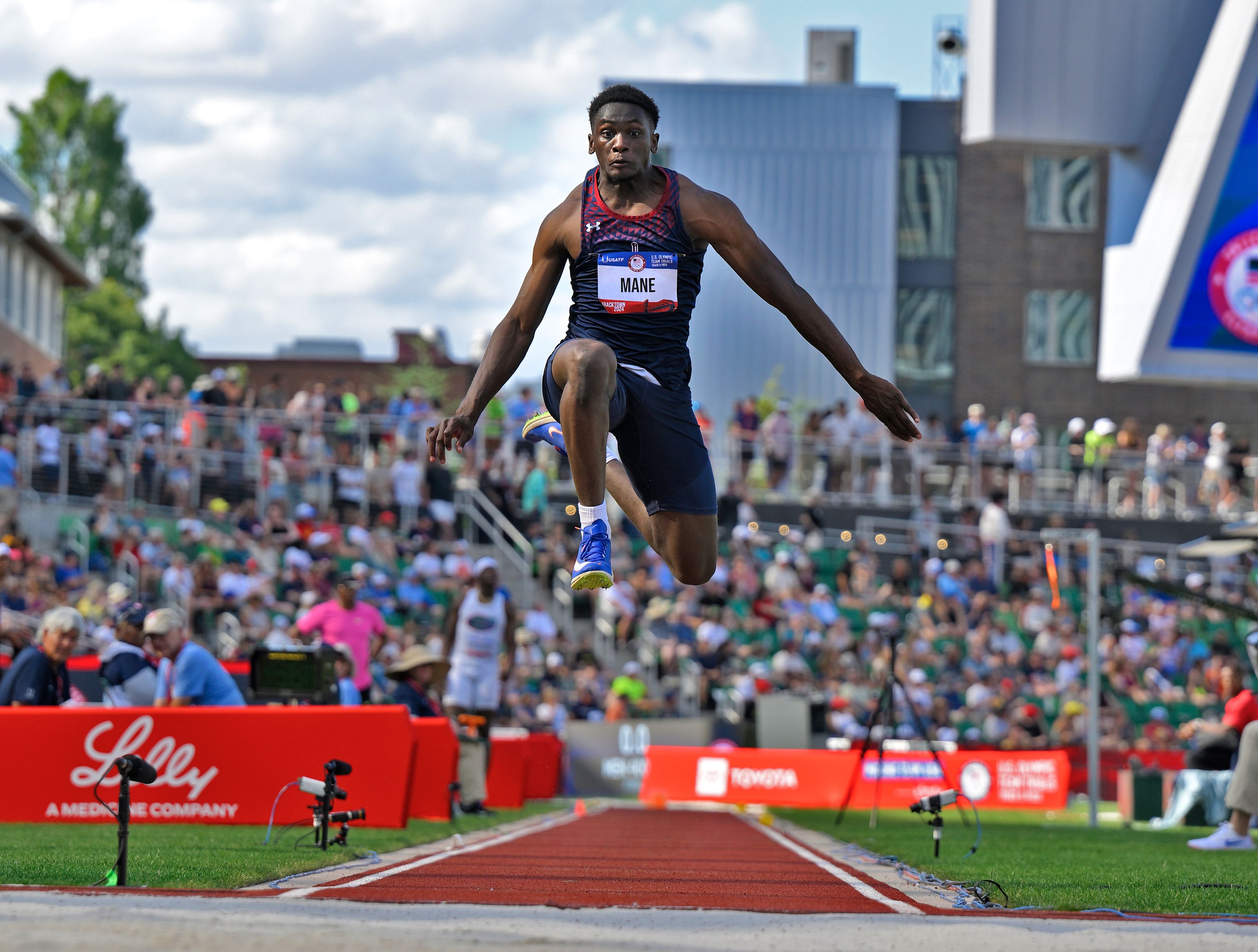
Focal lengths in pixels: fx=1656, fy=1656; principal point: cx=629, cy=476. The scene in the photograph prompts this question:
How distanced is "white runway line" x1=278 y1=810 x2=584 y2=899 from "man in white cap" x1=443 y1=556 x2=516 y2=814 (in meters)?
1.60

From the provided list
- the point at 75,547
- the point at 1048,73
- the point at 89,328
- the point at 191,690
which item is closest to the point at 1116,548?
the point at 1048,73

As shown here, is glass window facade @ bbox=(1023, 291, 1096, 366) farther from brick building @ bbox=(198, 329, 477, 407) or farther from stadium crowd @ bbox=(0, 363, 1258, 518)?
brick building @ bbox=(198, 329, 477, 407)

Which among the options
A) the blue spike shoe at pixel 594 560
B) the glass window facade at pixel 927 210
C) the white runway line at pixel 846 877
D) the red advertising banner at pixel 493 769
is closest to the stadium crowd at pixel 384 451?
the red advertising banner at pixel 493 769

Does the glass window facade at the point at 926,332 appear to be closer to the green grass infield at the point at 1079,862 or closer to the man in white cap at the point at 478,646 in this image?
the green grass infield at the point at 1079,862

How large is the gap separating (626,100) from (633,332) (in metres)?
0.95

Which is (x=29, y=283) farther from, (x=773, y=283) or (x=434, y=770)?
(x=773, y=283)

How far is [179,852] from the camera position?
855cm

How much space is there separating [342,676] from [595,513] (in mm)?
8280

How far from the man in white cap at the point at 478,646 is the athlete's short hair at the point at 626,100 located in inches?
340

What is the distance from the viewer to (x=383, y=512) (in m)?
23.6

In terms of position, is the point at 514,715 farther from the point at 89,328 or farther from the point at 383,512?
the point at 89,328

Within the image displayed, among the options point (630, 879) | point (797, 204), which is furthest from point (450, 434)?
point (797, 204)

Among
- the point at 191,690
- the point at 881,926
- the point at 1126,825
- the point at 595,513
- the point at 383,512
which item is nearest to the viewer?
the point at 881,926

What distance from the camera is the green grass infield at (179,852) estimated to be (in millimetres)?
7016
